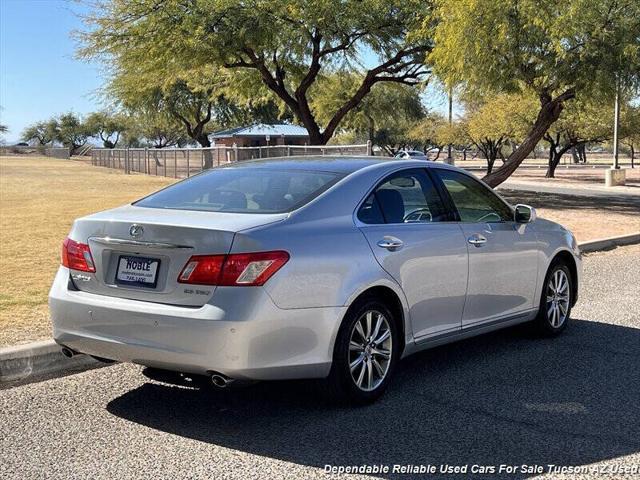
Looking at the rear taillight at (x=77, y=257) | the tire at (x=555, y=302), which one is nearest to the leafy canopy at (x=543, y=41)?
the tire at (x=555, y=302)

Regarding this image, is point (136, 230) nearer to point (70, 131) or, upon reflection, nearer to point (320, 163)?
point (320, 163)

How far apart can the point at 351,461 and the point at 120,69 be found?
22983 mm

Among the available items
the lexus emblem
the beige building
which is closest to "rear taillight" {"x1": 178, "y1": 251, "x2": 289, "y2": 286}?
the lexus emblem

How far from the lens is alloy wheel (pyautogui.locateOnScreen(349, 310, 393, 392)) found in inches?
197

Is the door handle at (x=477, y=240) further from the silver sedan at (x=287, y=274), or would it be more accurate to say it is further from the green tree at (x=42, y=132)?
the green tree at (x=42, y=132)

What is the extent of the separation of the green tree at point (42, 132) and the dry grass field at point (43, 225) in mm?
101326

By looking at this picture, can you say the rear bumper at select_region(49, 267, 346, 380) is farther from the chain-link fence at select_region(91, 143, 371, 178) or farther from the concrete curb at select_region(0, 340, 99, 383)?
the chain-link fence at select_region(91, 143, 371, 178)

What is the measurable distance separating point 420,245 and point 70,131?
125435mm

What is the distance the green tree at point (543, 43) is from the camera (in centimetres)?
1842

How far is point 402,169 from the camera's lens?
5816 mm

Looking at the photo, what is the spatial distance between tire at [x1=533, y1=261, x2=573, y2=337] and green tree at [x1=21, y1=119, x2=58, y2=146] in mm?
128465

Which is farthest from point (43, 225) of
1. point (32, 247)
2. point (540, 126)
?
point (540, 126)

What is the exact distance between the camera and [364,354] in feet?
16.6

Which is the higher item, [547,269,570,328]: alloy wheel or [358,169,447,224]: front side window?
[358,169,447,224]: front side window
